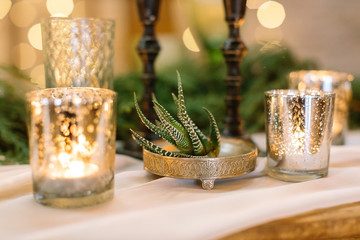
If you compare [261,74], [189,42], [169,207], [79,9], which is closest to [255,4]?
[189,42]

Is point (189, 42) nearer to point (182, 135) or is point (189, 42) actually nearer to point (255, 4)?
point (255, 4)

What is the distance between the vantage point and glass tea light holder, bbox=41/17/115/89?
637 millimetres

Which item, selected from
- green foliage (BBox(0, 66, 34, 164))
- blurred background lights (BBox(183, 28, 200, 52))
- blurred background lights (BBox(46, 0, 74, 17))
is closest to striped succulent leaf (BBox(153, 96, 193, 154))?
green foliage (BBox(0, 66, 34, 164))

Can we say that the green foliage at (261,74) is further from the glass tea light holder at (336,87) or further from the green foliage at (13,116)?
the green foliage at (13,116)

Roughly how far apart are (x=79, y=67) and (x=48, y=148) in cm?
22

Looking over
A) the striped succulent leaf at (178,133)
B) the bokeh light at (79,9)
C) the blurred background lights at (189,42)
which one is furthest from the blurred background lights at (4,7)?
the striped succulent leaf at (178,133)

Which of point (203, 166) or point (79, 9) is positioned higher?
point (79, 9)

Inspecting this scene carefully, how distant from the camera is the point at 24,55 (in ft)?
6.72

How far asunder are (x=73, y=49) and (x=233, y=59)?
0.25 meters

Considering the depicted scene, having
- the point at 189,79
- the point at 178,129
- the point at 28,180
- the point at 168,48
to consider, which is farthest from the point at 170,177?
the point at 168,48

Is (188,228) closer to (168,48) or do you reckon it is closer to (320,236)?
(320,236)

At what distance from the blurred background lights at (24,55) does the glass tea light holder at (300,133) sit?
1.69m

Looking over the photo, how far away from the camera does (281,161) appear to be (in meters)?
0.57

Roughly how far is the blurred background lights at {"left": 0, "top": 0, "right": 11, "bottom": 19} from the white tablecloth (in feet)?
5.02
